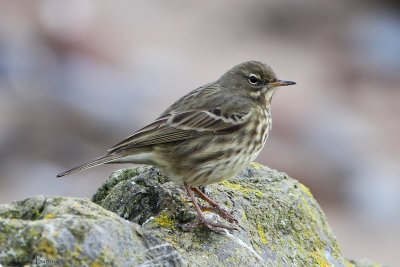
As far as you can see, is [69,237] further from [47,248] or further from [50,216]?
[50,216]

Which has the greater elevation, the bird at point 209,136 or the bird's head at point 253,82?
the bird's head at point 253,82

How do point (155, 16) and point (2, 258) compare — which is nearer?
point (2, 258)

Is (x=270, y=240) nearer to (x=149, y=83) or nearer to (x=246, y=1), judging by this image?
(x=149, y=83)

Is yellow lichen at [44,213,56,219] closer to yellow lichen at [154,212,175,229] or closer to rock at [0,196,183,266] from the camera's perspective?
rock at [0,196,183,266]

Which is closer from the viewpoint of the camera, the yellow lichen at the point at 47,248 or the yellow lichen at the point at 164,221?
the yellow lichen at the point at 47,248

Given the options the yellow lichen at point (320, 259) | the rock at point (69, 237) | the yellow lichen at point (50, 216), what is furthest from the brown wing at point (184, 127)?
the yellow lichen at point (50, 216)

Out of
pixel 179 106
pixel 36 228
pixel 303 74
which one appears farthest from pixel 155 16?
pixel 36 228

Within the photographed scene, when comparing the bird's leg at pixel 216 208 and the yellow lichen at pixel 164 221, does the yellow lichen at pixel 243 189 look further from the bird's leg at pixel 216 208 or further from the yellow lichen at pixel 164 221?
the yellow lichen at pixel 164 221
